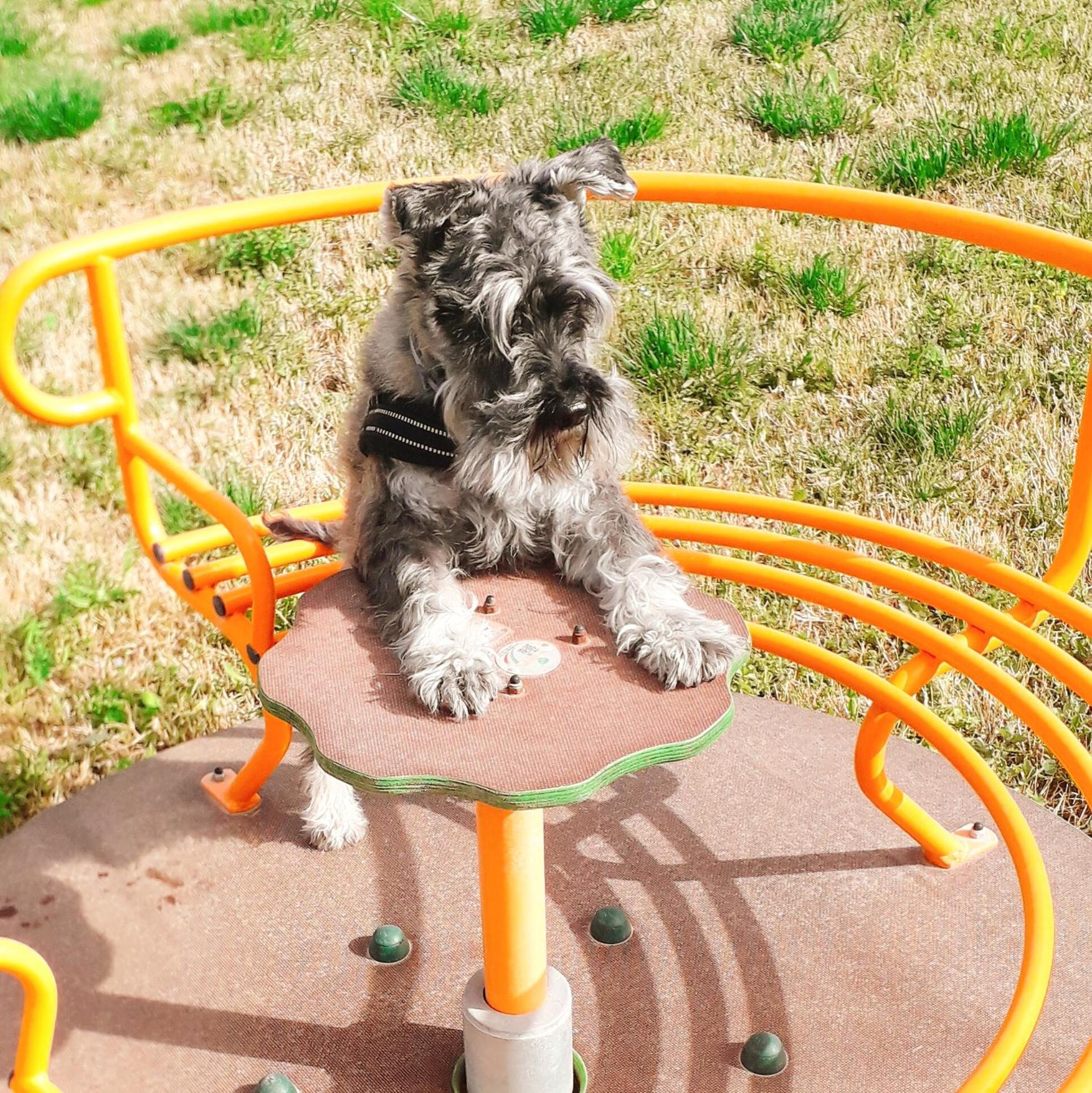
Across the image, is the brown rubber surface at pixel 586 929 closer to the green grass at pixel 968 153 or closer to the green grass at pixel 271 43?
the green grass at pixel 968 153

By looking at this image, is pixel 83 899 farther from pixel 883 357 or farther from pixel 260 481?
pixel 883 357

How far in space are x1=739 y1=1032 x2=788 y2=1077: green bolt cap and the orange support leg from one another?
1561mm

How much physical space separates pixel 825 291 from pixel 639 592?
4.01 m

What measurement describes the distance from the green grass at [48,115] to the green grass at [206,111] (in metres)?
0.45

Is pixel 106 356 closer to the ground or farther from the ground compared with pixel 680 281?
farther from the ground

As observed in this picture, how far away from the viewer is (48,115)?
27.8 feet

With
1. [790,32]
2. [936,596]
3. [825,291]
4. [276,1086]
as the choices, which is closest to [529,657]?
[936,596]

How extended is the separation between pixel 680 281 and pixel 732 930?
405 cm

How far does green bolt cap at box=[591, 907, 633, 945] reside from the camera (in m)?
3.61

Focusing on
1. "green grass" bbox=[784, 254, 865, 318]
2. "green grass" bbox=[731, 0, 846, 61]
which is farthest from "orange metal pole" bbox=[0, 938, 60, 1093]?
"green grass" bbox=[731, 0, 846, 61]

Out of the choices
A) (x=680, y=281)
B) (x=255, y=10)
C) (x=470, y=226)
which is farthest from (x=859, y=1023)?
(x=255, y=10)

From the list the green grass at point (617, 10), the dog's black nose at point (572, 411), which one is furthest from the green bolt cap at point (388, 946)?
the green grass at point (617, 10)

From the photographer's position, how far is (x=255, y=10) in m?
9.51

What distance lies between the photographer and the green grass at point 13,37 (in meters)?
9.62
